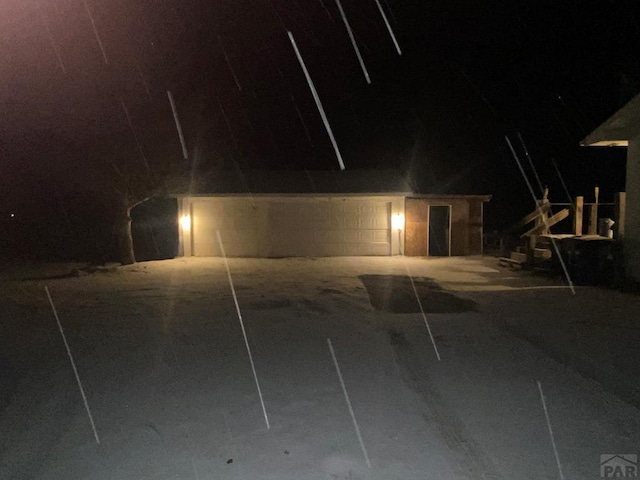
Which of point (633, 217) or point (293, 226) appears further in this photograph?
point (293, 226)

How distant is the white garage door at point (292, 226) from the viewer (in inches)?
797

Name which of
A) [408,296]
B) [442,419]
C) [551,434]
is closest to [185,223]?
[408,296]

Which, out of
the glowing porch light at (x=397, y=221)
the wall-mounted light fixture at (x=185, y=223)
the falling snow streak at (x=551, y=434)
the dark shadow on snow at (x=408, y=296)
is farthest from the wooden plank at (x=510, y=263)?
the falling snow streak at (x=551, y=434)

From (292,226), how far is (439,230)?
5.50 meters

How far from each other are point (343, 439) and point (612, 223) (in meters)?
12.4

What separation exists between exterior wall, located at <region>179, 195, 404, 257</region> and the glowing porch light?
0.18 m

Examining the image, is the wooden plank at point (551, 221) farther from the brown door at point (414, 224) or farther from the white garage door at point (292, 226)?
the white garage door at point (292, 226)

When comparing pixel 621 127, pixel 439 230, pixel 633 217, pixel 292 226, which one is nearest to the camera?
pixel 621 127

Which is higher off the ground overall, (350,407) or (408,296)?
(350,407)

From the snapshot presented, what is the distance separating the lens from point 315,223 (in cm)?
2034

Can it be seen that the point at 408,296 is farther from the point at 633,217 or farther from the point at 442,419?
the point at 442,419

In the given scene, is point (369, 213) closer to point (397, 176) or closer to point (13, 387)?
point (397, 176)

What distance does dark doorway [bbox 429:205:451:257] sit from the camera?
2052 centimetres

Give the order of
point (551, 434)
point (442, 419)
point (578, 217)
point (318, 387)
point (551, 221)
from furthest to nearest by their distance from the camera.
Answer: point (551, 221) < point (578, 217) < point (318, 387) < point (442, 419) < point (551, 434)
